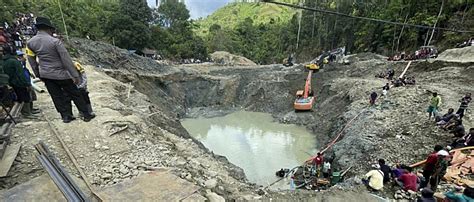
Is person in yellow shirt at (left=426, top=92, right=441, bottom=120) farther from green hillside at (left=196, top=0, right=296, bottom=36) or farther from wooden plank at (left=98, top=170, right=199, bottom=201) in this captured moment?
green hillside at (left=196, top=0, right=296, bottom=36)

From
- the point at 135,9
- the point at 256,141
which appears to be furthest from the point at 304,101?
the point at 135,9

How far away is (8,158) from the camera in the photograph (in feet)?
11.8

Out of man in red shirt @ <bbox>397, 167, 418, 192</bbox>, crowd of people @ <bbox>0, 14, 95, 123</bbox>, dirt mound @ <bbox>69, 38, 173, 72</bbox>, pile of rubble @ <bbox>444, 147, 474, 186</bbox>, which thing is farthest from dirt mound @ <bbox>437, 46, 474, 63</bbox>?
dirt mound @ <bbox>69, 38, 173, 72</bbox>

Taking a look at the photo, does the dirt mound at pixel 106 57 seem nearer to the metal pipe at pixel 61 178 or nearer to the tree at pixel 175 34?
the tree at pixel 175 34

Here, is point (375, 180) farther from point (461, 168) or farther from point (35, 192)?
point (35, 192)

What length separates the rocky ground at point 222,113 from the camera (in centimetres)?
460

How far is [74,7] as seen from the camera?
1428 inches

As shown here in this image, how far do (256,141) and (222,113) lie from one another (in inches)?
275

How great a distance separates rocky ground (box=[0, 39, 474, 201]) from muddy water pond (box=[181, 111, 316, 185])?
1.07m

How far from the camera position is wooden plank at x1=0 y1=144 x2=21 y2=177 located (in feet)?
10.7

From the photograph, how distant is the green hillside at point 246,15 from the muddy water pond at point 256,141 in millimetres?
65266

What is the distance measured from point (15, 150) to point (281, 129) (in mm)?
14516

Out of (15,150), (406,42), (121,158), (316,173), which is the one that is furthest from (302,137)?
(406,42)

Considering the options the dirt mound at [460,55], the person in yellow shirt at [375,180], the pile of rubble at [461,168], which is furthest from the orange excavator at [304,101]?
the person in yellow shirt at [375,180]
